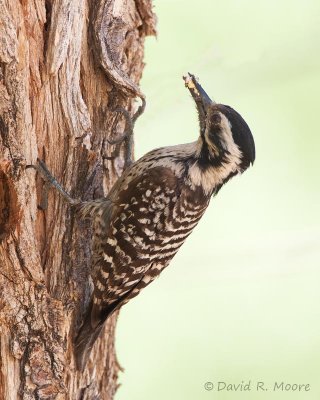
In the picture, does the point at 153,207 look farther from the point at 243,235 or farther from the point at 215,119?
the point at 243,235

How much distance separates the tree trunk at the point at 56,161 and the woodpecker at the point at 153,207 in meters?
0.11

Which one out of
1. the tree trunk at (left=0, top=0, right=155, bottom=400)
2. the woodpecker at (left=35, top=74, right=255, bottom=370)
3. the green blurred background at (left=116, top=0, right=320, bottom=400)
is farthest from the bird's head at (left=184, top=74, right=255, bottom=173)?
the green blurred background at (left=116, top=0, right=320, bottom=400)

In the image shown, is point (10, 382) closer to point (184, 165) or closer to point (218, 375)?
point (184, 165)

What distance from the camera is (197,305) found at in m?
5.11

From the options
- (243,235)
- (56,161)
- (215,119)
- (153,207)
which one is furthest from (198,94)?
(243,235)

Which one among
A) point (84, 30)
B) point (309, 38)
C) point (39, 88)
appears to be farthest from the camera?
point (309, 38)

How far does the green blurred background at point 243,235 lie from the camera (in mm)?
4867

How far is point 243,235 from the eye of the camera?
5082 mm

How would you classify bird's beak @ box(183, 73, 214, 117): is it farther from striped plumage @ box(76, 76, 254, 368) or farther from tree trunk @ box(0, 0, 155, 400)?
tree trunk @ box(0, 0, 155, 400)

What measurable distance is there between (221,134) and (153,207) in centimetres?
53

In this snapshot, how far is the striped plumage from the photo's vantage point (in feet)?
12.8

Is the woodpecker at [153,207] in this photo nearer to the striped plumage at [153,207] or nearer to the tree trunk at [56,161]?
the striped plumage at [153,207]

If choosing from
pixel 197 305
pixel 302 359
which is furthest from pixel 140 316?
pixel 302 359

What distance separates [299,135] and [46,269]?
234 cm
